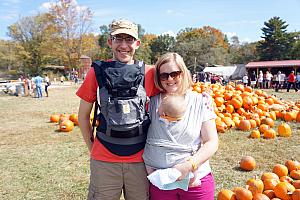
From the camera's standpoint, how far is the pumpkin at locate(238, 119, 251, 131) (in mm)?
7121

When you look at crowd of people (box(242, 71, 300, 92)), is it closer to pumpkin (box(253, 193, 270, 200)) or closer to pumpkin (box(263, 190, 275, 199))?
pumpkin (box(263, 190, 275, 199))

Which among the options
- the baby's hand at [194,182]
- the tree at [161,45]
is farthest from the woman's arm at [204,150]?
the tree at [161,45]

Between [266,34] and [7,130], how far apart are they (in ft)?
176

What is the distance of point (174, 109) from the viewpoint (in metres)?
2.06

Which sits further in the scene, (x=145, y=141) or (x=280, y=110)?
(x=280, y=110)

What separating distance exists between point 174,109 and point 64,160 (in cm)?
380

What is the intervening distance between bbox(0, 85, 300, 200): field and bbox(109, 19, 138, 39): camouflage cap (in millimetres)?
2474

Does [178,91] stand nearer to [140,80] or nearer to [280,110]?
[140,80]

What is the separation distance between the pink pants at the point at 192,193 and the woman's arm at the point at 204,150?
8.3 inches

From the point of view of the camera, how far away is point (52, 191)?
13.0ft

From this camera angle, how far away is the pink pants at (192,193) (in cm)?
213

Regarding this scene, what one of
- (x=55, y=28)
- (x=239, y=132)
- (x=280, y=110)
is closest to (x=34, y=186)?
(x=239, y=132)

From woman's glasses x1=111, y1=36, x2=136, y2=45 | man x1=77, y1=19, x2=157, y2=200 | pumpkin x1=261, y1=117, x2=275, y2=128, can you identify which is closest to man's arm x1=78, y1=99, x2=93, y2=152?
man x1=77, y1=19, x2=157, y2=200

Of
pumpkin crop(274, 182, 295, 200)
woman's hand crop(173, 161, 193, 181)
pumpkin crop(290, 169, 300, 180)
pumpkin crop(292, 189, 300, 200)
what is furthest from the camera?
pumpkin crop(290, 169, 300, 180)
